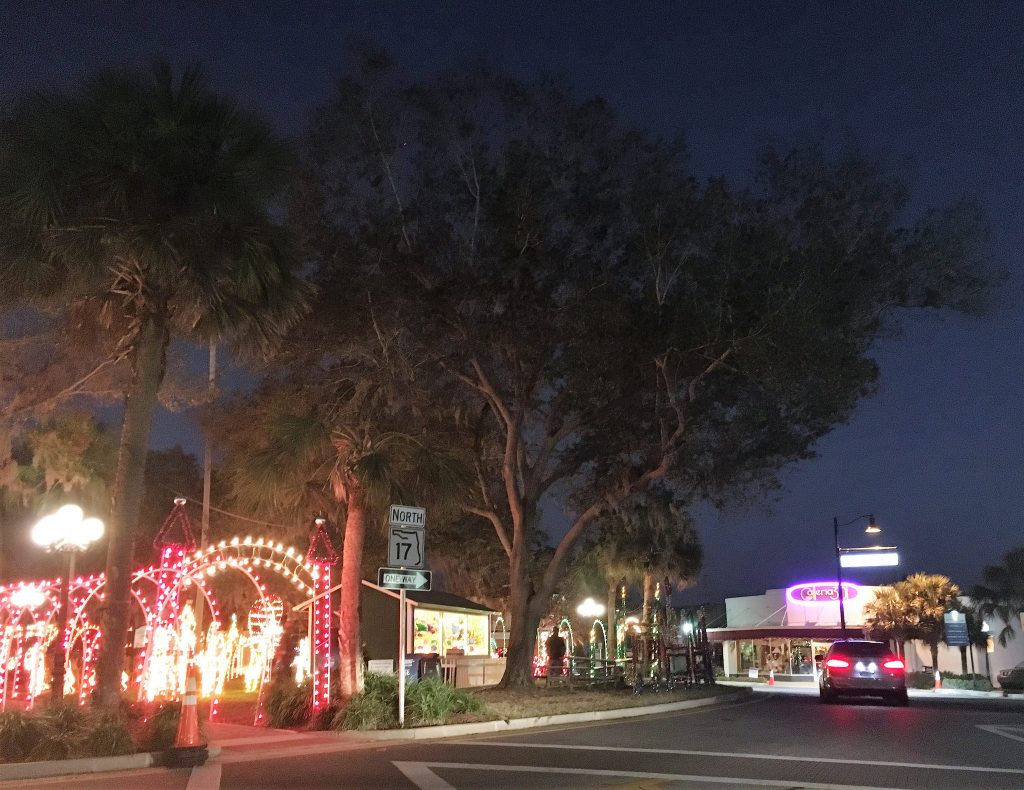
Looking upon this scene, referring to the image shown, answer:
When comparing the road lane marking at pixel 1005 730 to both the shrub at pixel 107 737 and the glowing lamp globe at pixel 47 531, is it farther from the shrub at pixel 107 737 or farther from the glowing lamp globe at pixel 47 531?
the glowing lamp globe at pixel 47 531

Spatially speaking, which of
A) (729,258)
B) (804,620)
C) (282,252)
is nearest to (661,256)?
A: (729,258)

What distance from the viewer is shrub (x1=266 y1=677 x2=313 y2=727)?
15.9m

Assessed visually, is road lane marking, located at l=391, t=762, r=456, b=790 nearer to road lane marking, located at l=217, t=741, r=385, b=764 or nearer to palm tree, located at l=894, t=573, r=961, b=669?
road lane marking, located at l=217, t=741, r=385, b=764

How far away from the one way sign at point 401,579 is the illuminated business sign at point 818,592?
3844 centimetres

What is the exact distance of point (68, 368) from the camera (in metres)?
19.2

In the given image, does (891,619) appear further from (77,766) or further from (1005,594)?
(77,766)

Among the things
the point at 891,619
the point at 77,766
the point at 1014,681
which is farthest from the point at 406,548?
the point at 891,619

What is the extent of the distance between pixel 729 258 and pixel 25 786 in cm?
1610

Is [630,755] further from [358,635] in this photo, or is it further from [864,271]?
[864,271]

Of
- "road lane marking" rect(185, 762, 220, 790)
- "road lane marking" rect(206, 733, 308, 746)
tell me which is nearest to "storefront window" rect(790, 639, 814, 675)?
"road lane marking" rect(206, 733, 308, 746)

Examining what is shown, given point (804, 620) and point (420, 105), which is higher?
point (420, 105)

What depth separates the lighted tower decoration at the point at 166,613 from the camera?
17.6m

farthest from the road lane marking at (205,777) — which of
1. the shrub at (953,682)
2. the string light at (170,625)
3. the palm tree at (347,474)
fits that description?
the shrub at (953,682)

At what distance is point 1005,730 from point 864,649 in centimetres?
715
